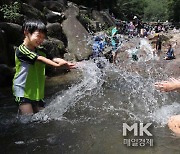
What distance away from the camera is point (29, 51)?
4.23 m

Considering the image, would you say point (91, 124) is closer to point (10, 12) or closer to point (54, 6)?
point (10, 12)

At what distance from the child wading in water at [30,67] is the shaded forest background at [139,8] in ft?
85.9

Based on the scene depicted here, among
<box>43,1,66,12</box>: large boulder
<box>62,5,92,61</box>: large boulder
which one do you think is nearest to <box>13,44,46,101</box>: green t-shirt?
<box>62,5,92,61</box>: large boulder

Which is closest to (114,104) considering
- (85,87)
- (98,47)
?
(85,87)

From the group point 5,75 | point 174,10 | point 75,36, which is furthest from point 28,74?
point 174,10

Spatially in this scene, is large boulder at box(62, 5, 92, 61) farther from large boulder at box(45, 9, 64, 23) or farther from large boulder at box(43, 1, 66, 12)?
large boulder at box(43, 1, 66, 12)

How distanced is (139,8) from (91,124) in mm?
77688

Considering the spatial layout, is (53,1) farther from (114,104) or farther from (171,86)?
(171,86)

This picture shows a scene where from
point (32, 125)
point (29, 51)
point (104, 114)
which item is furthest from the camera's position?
point (104, 114)

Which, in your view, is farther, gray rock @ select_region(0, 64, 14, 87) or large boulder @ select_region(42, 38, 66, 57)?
large boulder @ select_region(42, 38, 66, 57)

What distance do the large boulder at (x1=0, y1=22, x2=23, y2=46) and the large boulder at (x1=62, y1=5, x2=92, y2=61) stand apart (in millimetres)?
3663

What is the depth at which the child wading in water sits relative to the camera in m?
4.22

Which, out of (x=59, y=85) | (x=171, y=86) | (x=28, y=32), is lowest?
(x=59, y=85)

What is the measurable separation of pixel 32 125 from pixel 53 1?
15.9 meters
